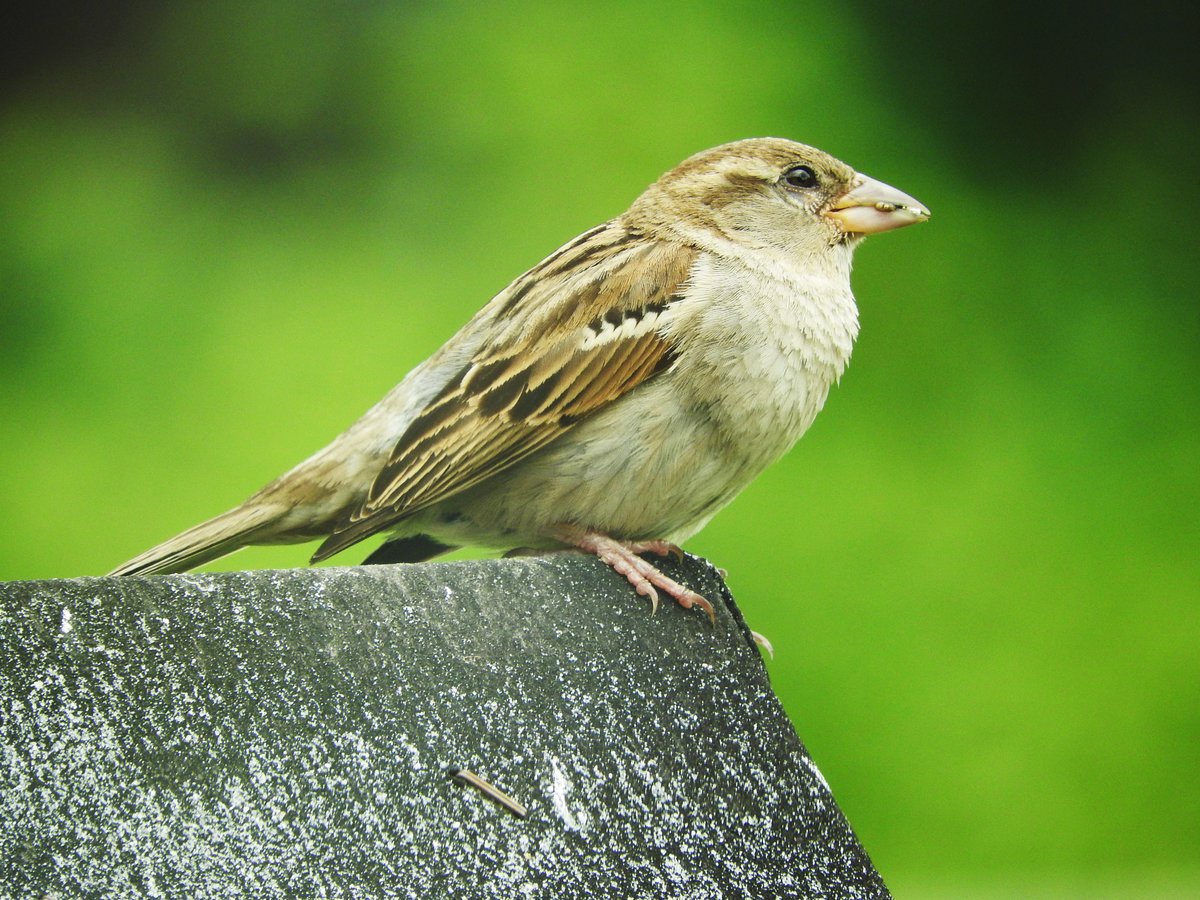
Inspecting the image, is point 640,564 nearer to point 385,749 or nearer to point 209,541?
point 385,749

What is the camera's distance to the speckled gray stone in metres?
1.02

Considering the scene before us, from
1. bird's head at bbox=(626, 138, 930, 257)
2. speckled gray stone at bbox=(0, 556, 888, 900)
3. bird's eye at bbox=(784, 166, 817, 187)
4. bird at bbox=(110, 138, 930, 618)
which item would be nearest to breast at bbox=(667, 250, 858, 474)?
bird at bbox=(110, 138, 930, 618)

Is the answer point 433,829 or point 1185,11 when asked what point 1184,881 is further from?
point 433,829

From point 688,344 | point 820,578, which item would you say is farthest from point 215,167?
point 688,344

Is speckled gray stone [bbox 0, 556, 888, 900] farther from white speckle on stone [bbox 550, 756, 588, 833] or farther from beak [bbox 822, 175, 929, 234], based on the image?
beak [bbox 822, 175, 929, 234]

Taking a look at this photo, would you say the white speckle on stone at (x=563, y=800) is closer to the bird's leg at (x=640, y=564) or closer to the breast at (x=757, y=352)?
the bird's leg at (x=640, y=564)

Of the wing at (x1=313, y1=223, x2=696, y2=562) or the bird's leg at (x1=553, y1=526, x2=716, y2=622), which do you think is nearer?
the bird's leg at (x1=553, y1=526, x2=716, y2=622)

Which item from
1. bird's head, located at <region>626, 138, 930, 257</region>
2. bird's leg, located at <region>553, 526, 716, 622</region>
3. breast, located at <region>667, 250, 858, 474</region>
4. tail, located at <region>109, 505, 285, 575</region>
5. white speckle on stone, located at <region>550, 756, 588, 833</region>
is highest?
bird's head, located at <region>626, 138, 930, 257</region>

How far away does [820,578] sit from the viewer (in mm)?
3408

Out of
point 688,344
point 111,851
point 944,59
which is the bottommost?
point 111,851

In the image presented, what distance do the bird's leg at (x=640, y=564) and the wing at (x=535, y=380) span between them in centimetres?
17

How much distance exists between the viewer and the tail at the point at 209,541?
1871mm

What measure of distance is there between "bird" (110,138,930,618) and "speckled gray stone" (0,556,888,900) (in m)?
0.35

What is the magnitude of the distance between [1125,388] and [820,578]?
1192mm
